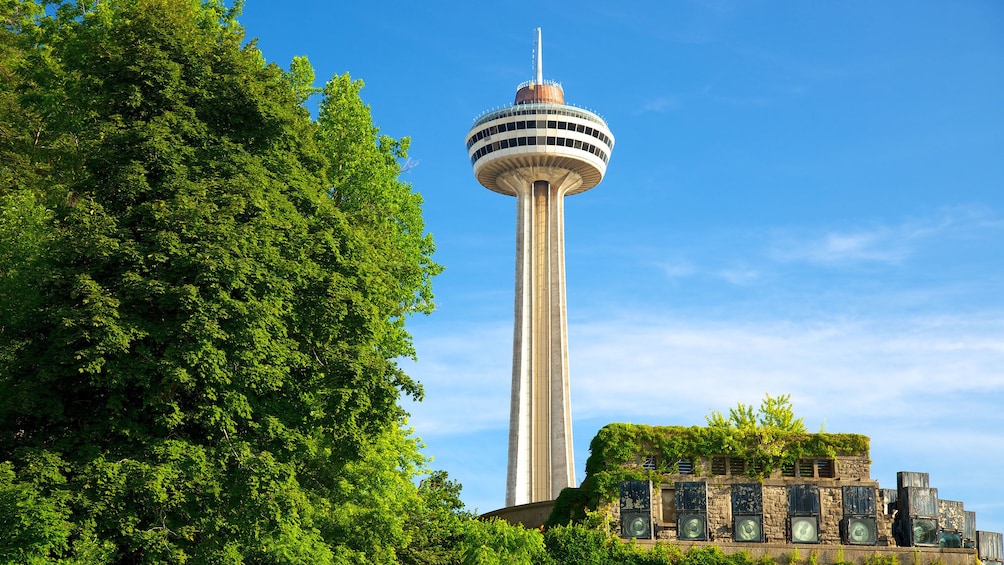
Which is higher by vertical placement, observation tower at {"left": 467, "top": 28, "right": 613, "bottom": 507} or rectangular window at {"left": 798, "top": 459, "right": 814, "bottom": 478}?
observation tower at {"left": 467, "top": 28, "right": 613, "bottom": 507}

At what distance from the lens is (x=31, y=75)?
3684 centimetres

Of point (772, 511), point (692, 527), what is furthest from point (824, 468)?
point (692, 527)

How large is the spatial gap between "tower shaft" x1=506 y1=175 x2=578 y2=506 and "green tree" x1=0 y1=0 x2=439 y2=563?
2769 inches

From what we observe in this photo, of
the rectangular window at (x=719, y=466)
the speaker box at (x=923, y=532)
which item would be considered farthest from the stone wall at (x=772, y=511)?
the speaker box at (x=923, y=532)

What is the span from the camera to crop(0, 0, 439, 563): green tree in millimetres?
26359

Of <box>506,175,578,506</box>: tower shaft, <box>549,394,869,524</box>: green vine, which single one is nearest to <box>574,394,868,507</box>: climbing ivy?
<box>549,394,869,524</box>: green vine

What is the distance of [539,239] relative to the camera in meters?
112

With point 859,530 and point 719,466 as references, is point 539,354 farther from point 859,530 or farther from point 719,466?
point 859,530

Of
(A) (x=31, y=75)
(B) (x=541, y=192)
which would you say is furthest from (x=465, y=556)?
(B) (x=541, y=192)

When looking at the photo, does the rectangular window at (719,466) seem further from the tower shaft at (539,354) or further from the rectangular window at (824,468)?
the tower shaft at (539,354)

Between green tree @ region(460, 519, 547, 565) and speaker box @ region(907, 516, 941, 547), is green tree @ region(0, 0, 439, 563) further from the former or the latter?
speaker box @ region(907, 516, 941, 547)

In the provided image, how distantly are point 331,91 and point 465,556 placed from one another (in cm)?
1706

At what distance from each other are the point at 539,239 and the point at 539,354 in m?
11.8

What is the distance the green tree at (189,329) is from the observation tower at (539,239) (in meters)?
70.7
